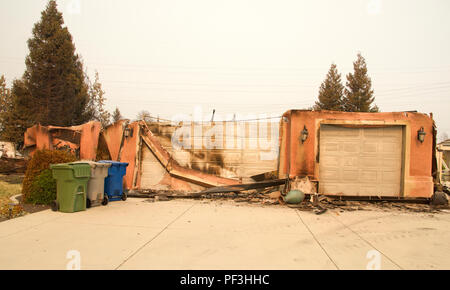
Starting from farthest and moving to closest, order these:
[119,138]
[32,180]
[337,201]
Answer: [119,138]
[337,201]
[32,180]

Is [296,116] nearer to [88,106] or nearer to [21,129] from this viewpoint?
[21,129]

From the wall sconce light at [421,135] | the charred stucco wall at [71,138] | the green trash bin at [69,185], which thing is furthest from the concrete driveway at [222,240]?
the charred stucco wall at [71,138]

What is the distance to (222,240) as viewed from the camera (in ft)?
16.6

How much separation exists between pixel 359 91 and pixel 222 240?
36095 mm

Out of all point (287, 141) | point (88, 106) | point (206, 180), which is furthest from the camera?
point (88, 106)

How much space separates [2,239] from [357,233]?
21.2 feet

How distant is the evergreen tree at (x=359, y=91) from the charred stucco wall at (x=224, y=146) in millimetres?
29174

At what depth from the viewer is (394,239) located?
536cm

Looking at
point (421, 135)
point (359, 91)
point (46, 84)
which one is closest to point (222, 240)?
point (421, 135)

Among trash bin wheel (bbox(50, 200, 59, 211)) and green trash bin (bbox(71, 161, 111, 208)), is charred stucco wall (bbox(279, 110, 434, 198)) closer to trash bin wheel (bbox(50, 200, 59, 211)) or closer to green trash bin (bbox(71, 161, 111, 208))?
green trash bin (bbox(71, 161, 111, 208))

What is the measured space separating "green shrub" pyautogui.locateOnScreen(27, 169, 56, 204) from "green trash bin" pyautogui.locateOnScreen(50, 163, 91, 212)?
61 centimetres

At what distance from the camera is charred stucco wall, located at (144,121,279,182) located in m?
10.3

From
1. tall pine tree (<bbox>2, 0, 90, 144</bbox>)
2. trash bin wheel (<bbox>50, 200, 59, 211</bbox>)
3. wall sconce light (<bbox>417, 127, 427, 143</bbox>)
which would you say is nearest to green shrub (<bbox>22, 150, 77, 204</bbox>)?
trash bin wheel (<bbox>50, 200, 59, 211</bbox>)
